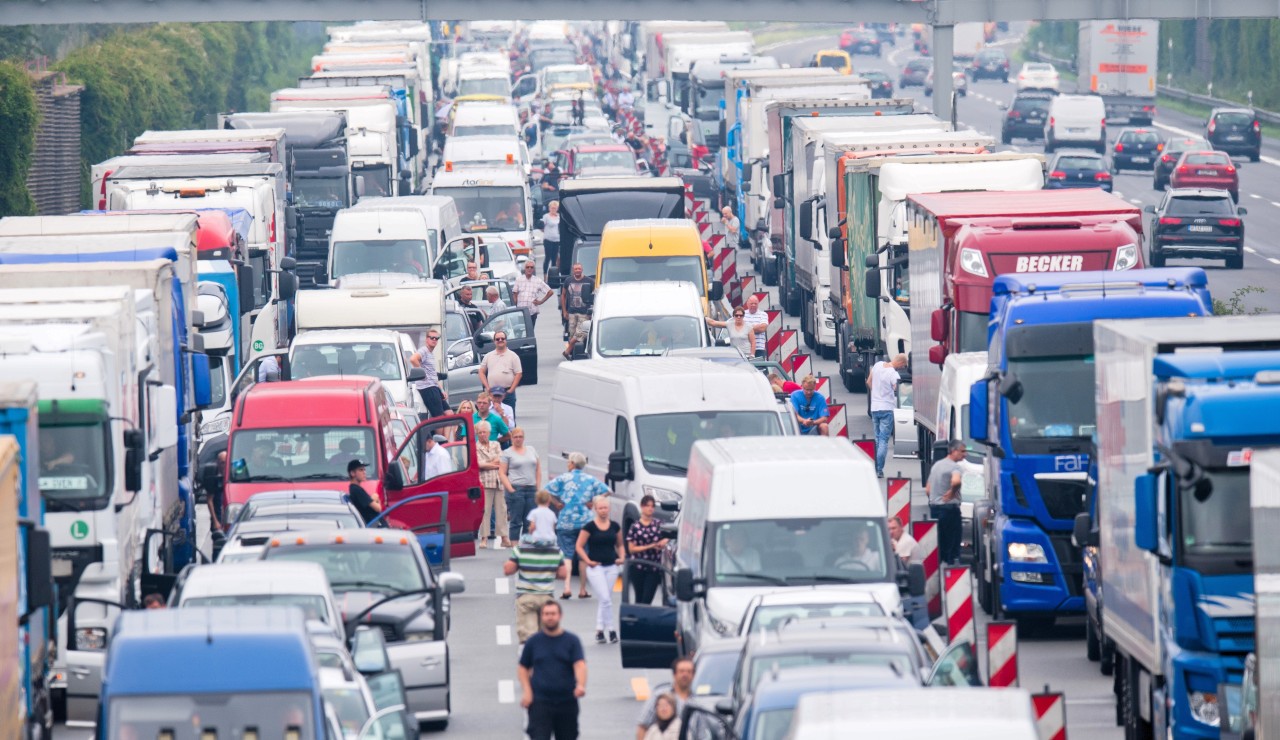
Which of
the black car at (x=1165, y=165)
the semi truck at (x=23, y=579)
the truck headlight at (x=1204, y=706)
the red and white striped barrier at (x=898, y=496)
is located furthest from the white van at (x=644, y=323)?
the black car at (x=1165, y=165)

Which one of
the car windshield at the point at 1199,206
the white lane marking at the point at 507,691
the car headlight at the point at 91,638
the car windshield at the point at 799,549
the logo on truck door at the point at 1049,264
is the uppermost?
the logo on truck door at the point at 1049,264

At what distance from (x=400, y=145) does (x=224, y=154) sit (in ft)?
58.8

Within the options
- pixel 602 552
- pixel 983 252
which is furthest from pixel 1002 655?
pixel 983 252

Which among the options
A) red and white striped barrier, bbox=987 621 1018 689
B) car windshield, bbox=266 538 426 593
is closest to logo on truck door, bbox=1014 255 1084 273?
car windshield, bbox=266 538 426 593

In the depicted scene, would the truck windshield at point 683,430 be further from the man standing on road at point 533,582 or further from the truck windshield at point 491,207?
the truck windshield at point 491,207

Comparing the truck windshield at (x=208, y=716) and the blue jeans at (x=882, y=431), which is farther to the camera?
the blue jeans at (x=882, y=431)

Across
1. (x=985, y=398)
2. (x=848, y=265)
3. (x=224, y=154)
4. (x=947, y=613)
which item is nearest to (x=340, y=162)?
→ (x=224, y=154)

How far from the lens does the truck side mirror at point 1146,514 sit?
49.1ft

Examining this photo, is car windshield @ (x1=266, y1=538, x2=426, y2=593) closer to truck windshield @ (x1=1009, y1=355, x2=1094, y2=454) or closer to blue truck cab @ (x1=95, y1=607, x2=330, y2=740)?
blue truck cab @ (x1=95, y1=607, x2=330, y2=740)

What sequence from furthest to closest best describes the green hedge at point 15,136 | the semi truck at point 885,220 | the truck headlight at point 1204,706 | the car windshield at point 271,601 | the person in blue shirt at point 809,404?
1. the green hedge at point 15,136
2. the semi truck at point 885,220
3. the person in blue shirt at point 809,404
4. the car windshield at point 271,601
5. the truck headlight at point 1204,706

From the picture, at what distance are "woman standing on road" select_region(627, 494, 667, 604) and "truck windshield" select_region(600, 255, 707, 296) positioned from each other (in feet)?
54.0

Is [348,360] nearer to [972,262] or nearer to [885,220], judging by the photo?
[885,220]

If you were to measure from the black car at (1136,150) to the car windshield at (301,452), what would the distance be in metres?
51.1

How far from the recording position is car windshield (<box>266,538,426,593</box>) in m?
18.1
